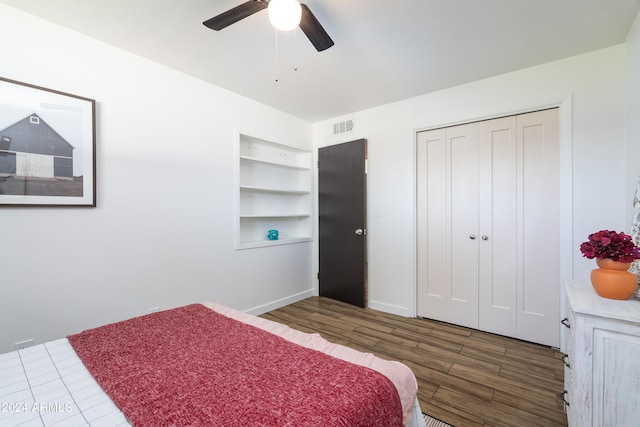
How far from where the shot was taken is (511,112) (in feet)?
8.36

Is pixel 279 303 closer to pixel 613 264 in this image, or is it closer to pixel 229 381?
pixel 229 381

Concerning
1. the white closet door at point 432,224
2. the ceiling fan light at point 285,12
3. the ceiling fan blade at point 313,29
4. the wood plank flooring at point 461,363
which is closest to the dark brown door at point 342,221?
the wood plank flooring at point 461,363

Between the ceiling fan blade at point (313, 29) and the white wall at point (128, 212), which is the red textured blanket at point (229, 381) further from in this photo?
the ceiling fan blade at point (313, 29)

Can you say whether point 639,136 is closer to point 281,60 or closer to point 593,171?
point 593,171

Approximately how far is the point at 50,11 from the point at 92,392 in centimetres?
236

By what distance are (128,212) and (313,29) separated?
2016mm

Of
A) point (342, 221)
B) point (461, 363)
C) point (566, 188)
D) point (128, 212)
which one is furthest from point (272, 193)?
point (566, 188)

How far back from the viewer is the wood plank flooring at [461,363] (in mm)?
1647

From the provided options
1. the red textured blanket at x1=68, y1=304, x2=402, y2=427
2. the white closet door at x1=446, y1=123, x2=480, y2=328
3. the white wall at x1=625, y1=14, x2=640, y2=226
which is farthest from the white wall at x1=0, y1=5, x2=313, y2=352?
the white wall at x1=625, y1=14, x2=640, y2=226

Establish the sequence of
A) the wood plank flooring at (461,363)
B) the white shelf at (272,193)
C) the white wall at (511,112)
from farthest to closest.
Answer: the white shelf at (272,193)
the white wall at (511,112)
the wood plank flooring at (461,363)

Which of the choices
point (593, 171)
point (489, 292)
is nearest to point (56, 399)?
point (489, 292)

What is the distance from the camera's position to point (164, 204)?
8.08 feet

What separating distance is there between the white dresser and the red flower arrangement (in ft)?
0.70

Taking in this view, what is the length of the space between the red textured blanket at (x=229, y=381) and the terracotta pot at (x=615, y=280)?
3.96 feet
